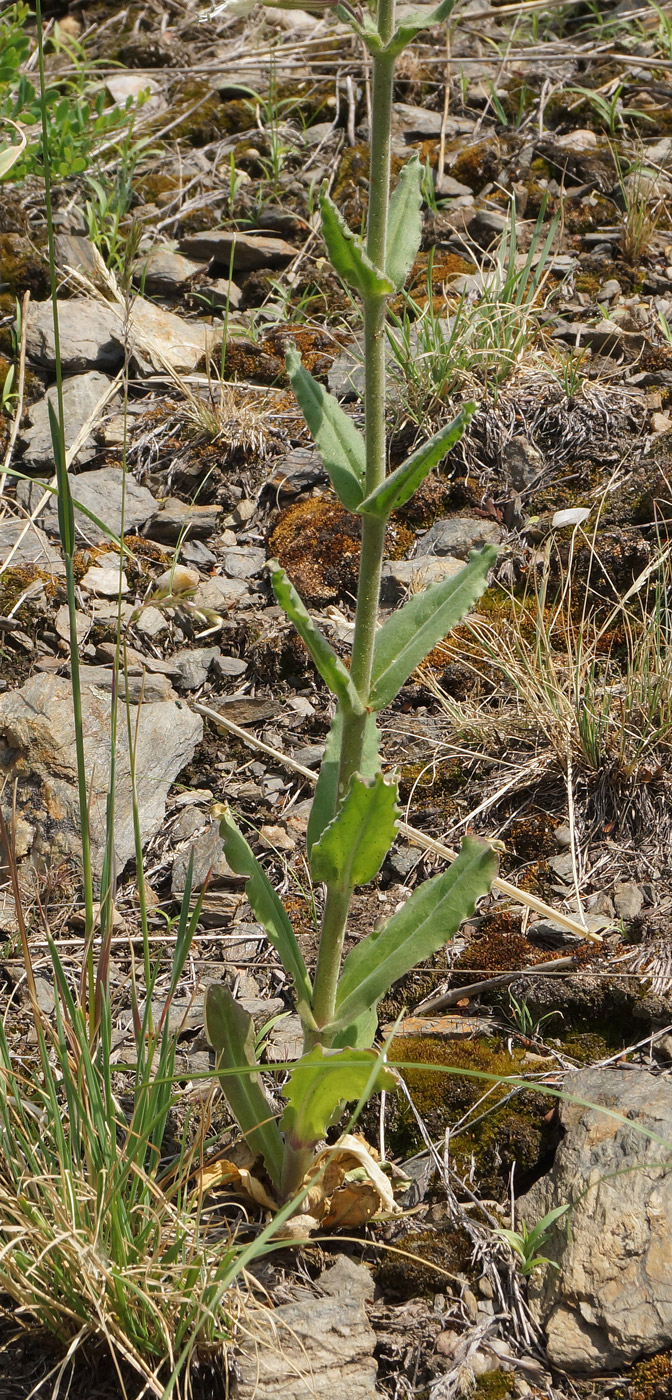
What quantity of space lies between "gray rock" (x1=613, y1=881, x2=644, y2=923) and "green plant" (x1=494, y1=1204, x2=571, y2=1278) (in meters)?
0.65

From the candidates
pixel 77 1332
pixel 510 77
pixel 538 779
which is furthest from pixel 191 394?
pixel 77 1332

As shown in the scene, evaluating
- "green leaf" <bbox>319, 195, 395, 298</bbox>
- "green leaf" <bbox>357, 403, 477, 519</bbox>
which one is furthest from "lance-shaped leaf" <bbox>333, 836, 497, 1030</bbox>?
"green leaf" <bbox>319, 195, 395, 298</bbox>

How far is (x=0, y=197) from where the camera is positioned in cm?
402

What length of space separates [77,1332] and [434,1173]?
65 cm

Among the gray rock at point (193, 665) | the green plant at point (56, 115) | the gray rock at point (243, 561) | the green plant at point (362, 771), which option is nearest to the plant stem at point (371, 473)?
the green plant at point (362, 771)

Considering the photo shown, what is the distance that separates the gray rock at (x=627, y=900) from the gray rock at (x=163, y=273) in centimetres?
276

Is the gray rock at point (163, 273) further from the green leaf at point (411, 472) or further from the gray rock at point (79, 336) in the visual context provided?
the green leaf at point (411, 472)

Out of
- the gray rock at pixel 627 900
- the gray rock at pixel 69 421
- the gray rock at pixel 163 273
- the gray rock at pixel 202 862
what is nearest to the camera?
the gray rock at pixel 627 900

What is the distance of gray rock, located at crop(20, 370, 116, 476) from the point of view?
336 centimetres

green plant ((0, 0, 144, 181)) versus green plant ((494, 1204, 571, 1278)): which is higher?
green plant ((0, 0, 144, 181))

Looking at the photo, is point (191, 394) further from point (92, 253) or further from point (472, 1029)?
point (472, 1029)

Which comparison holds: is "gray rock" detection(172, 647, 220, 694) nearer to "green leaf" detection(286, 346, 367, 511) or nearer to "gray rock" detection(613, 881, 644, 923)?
"gray rock" detection(613, 881, 644, 923)

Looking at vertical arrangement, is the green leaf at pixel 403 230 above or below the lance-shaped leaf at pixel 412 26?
below

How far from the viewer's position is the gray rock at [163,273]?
396 cm
